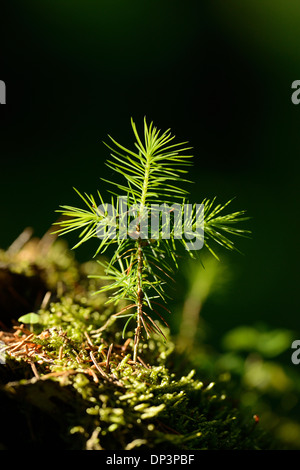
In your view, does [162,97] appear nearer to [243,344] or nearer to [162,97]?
[162,97]

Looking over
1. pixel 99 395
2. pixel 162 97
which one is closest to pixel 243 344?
pixel 99 395

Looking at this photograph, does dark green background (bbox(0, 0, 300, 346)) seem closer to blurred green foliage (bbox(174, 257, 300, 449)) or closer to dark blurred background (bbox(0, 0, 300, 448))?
dark blurred background (bbox(0, 0, 300, 448))

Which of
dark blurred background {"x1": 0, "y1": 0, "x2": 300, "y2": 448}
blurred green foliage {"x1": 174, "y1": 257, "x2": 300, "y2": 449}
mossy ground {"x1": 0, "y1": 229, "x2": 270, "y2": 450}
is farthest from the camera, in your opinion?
dark blurred background {"x1": 0, "y1": 0, "x2": 300, "y2": 448}

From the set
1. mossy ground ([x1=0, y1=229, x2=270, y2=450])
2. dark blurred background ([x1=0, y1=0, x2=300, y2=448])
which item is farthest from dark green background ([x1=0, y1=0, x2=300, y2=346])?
mossy ground ([x1=0, y1=229, x2=270, y2=450])

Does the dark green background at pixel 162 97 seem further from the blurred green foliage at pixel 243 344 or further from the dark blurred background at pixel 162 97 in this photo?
the blurred green foliage at pixel 243 344

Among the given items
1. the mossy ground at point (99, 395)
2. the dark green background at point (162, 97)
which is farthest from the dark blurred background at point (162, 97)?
the mossy ground at point (99, 395)

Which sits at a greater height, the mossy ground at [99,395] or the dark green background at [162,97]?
the dark green background at [162,97]

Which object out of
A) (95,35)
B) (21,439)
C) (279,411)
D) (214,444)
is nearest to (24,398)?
(21,439)

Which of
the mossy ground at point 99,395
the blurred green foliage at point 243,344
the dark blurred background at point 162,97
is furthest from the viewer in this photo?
the dark blurred background at point 162,97
